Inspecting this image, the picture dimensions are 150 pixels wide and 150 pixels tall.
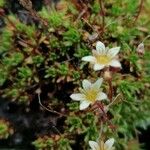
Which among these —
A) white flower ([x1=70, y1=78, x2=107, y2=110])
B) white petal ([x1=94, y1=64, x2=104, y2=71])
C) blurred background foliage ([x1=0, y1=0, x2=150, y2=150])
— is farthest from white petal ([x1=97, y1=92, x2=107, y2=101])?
blurred background foliage ([x1=0, y1=0, x2=150, y2=150])

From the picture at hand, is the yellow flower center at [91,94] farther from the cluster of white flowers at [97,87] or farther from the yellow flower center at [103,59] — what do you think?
the yellow flower center at [103,59]

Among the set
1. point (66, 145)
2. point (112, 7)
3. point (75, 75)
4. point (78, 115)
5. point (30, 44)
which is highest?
point (112, 7)

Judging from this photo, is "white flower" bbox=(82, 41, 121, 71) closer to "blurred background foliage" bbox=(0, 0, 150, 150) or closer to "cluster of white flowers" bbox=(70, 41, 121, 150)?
"cluster of white flowers" bbox=(70, 41, 121, 150)

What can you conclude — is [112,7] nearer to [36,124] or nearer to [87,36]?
[87,36]

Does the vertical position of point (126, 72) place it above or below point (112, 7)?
below

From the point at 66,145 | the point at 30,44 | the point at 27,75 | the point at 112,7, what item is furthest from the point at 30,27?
the point at 66,145

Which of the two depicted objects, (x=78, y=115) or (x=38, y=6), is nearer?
(x=78, y=115)

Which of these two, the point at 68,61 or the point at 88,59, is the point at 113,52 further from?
the point at 68,61
